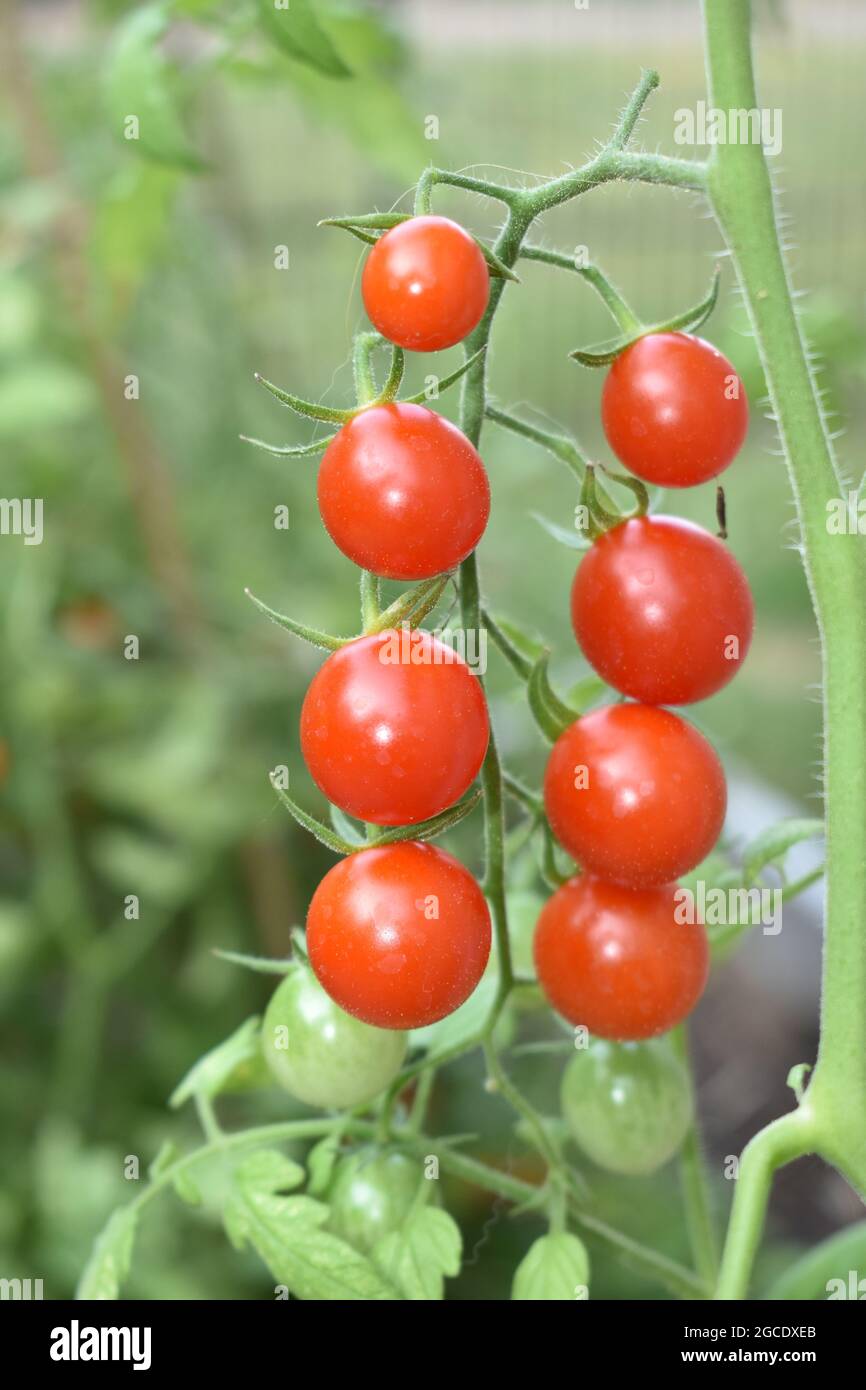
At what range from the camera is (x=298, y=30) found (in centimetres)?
39

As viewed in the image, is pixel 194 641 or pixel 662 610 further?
pixel 194 641

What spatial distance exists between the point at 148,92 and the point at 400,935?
34cm

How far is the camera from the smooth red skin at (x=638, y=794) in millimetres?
358

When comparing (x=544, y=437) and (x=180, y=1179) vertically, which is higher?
(x=544, y=437)

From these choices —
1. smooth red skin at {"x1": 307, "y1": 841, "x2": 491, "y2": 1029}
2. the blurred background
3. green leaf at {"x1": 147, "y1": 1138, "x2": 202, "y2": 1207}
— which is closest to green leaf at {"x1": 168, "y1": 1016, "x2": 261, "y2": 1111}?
green leaf at {"x1": 147, "y1": 1138, "x2": 202, "y2": 1207}

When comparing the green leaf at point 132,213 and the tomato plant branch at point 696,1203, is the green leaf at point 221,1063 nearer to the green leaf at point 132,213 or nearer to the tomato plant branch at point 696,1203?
the tomato plant branch at point 696,1203

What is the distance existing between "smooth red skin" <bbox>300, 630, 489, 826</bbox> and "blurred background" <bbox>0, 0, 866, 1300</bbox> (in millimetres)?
359

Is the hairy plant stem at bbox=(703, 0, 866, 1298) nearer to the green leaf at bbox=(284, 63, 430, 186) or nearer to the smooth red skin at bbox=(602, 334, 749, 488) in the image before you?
the smooth red skin at bbox=(602, 334, 749, 488)

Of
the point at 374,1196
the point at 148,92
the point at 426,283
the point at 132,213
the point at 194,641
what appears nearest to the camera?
the point at 426,283

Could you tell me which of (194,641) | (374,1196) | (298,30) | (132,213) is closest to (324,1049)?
(374,1196)

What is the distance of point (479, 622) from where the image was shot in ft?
1.19

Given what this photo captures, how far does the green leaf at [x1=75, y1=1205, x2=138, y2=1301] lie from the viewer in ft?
1.35

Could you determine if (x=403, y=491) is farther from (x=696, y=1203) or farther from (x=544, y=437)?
(x=696, y=1203)

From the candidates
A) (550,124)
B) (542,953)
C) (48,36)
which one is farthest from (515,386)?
(542,953)
